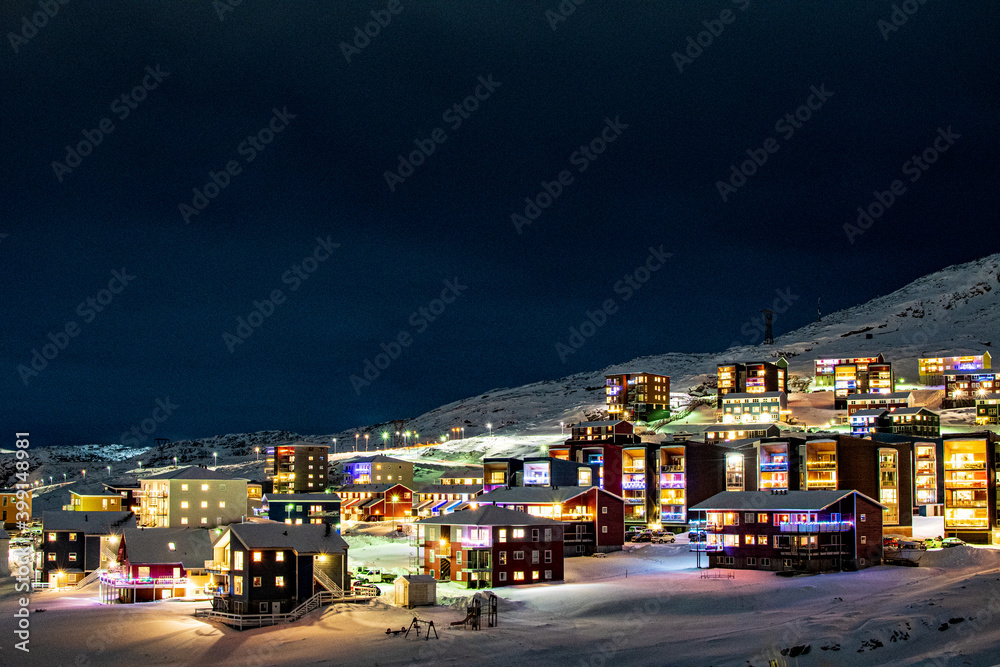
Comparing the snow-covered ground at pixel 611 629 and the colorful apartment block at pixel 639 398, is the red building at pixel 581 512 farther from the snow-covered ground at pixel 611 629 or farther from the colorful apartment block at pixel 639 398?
the colorful apartment block at pixel 639 398

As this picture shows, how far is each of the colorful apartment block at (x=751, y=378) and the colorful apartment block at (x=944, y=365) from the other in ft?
72.8

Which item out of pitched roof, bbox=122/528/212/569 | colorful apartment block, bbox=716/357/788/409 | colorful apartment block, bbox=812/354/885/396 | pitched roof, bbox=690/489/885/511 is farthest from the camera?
colorful apartment block, bbox=812/354/885/396

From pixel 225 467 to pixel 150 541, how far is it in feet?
335

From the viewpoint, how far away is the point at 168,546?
53.1m

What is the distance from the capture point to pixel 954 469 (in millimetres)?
79438

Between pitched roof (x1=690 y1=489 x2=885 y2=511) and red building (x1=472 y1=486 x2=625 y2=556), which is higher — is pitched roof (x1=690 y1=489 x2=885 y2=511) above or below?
above

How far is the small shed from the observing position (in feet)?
148

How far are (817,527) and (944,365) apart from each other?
102m

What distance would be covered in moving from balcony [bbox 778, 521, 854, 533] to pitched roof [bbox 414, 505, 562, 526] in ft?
41.8

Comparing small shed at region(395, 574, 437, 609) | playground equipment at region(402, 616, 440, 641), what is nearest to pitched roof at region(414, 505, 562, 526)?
small shed at region(395, 574, 437, 609)

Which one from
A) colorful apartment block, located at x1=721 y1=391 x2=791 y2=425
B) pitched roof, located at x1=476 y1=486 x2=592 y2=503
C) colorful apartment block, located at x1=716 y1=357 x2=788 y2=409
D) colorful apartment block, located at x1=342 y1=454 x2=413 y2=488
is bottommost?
colorful apartment block, located at x1=342 y1=454 x2=413 y2=488

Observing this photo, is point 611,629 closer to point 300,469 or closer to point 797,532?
point 797,532

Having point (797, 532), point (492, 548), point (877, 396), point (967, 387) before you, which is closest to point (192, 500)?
point (492, 548)

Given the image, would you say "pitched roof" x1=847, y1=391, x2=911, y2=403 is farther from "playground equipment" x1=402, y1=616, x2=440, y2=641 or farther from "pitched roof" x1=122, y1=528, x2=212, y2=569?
"playground equipment" x1=402, y1=616, x2=440, y2=641
